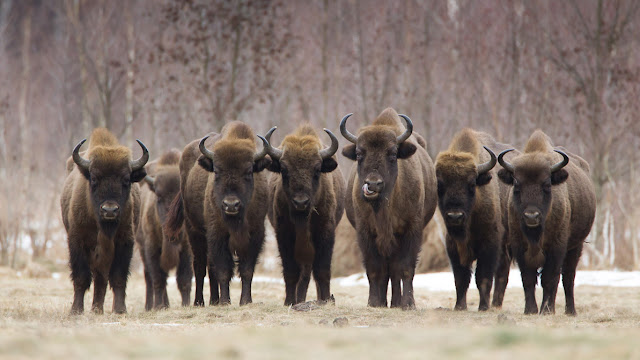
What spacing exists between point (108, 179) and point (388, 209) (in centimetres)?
373

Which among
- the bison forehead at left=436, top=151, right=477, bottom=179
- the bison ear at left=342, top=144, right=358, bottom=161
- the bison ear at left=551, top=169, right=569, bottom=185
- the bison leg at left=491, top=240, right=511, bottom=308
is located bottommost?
the bison leg at left=491, top=240, right=511, bottom=308

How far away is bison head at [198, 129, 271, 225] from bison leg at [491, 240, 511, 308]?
396 cm

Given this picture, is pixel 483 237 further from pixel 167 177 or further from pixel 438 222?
pixel 438 222

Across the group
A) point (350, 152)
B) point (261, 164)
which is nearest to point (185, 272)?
point (261, 164)

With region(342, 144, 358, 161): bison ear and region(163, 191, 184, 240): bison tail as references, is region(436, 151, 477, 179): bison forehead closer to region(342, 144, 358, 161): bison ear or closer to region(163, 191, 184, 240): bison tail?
region(342, 144, 358, 161): bison ear

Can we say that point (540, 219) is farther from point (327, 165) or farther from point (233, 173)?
point (233, 173)

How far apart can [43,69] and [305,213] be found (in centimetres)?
2663

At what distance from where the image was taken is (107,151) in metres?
11.8

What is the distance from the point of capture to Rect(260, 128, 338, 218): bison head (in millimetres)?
11734

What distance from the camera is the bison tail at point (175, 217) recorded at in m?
13.7

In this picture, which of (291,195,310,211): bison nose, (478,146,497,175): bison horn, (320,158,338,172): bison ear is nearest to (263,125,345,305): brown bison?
(320,158,338,172): bison ear

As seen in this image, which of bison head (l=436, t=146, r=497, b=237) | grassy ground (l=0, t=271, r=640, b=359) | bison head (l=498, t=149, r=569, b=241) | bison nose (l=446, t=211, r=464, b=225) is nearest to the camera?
grassy ground (l=0, t=271, r=640, b=359)

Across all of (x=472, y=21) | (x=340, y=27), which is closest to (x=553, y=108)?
(x=472, y=21)

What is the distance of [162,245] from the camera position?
14.7 meters
